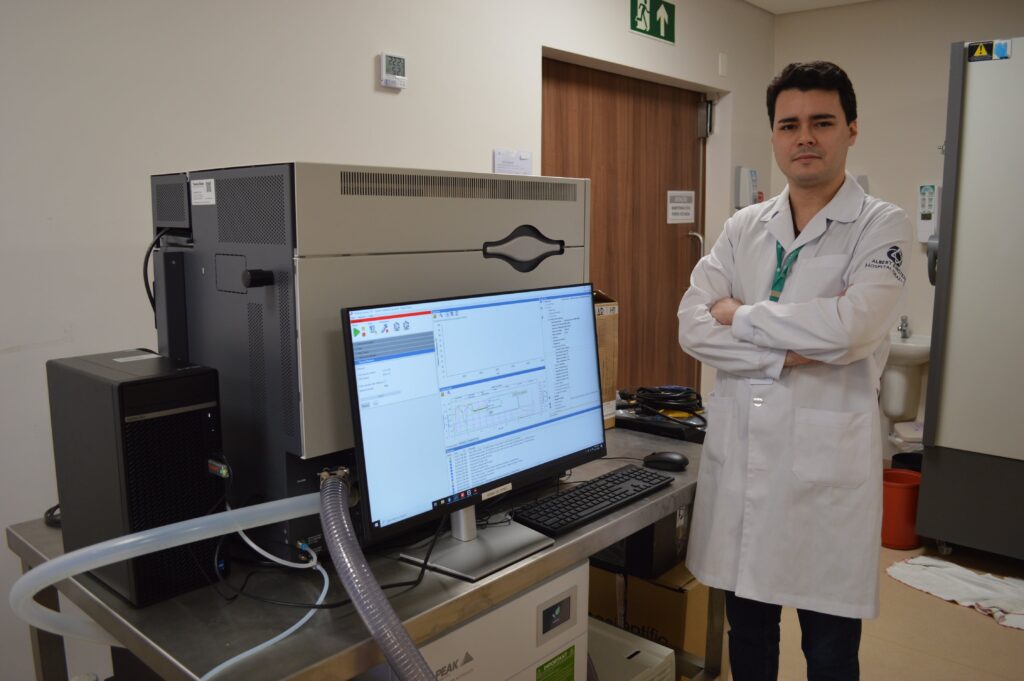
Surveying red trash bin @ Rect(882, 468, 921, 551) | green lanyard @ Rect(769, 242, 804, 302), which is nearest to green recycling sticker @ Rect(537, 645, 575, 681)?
green lanyard @ Rect(769, 242, 804, 302)

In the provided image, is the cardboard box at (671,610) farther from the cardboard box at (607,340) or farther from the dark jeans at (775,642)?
the cardboard box at (607,340)

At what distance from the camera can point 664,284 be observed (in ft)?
13.4

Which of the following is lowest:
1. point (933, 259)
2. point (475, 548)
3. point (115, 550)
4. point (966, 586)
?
point (966, 586)

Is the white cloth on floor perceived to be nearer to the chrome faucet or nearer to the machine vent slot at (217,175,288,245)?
the chrome faucet

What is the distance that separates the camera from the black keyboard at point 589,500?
136 cm

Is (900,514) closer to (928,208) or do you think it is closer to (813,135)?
(928,208)

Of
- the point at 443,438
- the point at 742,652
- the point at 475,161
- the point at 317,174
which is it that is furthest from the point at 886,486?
the point at 317,174

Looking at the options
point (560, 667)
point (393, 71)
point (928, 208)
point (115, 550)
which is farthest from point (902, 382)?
point (115, 550)

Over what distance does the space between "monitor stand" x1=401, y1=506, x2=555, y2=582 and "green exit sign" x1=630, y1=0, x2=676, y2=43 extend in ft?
9.10

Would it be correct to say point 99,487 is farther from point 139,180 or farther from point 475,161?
point 475,161

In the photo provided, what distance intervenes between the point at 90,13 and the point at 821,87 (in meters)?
1.63

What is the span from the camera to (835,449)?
154 centimetres

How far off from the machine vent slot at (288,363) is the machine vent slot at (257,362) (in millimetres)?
61

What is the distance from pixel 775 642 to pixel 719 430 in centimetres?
53
